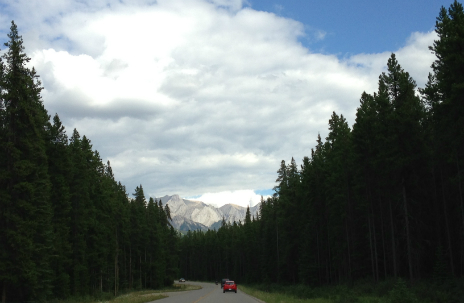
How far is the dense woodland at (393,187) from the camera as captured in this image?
25719 millimetres

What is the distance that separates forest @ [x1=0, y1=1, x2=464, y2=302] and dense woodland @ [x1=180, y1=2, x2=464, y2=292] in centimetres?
13

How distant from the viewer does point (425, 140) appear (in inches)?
1232

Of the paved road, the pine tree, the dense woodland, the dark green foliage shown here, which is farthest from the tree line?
the dense woodland

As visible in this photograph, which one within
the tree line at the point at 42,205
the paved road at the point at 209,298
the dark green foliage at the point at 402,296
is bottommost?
the paved road at the point at 209,298

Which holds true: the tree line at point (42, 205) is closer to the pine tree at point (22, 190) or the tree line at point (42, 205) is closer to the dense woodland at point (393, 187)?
the pine tree at point (22, 190)

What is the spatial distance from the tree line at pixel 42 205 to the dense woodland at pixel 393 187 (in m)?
24.9

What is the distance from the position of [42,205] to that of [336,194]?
28.7m

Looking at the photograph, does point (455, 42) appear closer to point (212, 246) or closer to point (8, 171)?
point (8, 171)

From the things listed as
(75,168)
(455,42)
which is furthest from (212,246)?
(455,42)

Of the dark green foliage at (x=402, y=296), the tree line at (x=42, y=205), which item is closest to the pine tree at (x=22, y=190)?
the tree line at (x=42, y=205)

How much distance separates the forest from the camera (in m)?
25.7

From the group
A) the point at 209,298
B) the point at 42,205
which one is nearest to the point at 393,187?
the point at 209,298

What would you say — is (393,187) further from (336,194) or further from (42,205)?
(42,205)

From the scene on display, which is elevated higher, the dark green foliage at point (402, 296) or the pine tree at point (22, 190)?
the pine tree at point (22, 190)
